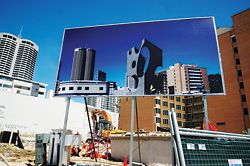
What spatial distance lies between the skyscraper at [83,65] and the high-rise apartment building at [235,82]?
33.7 m

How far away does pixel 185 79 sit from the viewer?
21.7 feet

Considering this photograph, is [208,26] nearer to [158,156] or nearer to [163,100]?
[158,156]

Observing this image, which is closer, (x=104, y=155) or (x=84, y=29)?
(x=84, y=29)

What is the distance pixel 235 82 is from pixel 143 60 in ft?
117

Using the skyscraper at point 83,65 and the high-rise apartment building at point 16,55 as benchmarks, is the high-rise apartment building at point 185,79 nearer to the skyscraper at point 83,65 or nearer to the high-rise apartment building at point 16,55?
the skyscraper at point 83,65

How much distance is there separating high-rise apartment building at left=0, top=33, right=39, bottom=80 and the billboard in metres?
116

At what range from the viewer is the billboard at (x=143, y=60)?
21.6 feet

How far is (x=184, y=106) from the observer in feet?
178

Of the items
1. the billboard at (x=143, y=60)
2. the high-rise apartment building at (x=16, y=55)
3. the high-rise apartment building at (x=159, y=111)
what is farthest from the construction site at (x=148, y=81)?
the high-rise apartment building at (x=16, y=55)

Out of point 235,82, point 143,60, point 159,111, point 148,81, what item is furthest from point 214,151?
point 159,111

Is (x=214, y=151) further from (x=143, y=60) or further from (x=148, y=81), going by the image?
(x=143, y=60)

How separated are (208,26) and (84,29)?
453cm

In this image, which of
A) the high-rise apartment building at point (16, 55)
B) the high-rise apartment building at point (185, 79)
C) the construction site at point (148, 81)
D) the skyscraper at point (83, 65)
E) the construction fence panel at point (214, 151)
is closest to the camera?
the construction fence panel at point (214, 151)

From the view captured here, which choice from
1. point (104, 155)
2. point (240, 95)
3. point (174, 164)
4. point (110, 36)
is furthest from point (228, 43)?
point (174, 164)
